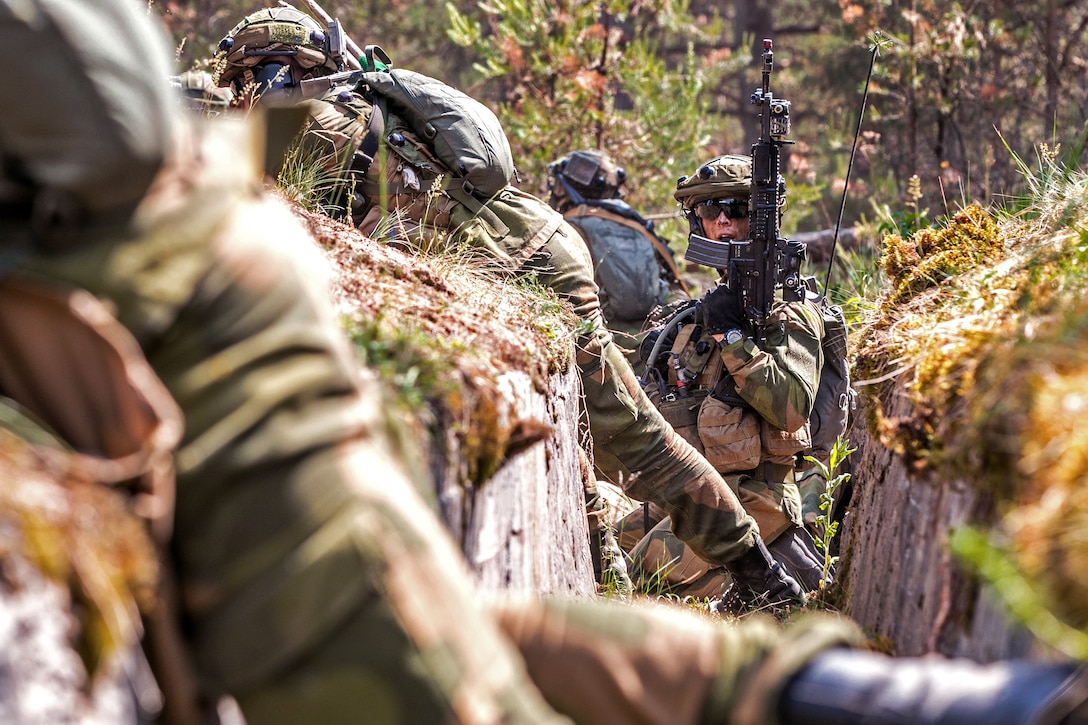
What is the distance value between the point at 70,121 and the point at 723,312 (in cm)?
432

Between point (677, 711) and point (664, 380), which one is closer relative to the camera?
point (677, 711)

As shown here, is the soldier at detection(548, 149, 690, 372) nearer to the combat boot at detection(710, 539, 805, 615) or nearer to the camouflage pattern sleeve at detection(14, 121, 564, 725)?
the combat boot at detection(710, 539, 805, 615)

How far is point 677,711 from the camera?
5.92 feet

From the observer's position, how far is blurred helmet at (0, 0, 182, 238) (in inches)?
63.7

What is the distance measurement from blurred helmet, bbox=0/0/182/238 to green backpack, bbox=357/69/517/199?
121 inches

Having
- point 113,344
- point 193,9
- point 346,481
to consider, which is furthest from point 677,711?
point 193,9

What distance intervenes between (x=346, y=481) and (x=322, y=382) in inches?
6.3

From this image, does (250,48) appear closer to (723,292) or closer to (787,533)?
(723,292)

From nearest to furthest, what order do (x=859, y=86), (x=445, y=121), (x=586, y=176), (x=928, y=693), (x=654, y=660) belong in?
(x=928, y=693)
(x=654, y=660)
(x=445, y=121)
(x=586, y=176)
(x=859, y=86)

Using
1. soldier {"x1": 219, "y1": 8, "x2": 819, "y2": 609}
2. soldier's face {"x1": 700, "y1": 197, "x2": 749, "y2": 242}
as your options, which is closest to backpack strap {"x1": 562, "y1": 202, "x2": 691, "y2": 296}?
soldier's face {"x1": 700, "y1": 197, "x2": 749, "y2": 242}

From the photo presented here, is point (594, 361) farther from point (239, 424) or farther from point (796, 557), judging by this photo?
point (239, 424)

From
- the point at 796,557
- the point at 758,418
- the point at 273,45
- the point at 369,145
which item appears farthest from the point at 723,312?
the point at 273,45

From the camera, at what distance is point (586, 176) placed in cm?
882

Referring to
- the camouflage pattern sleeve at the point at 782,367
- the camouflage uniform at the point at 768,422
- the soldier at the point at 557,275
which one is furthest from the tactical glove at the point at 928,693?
the camouflage pattern sleeve at the point at 782,367
